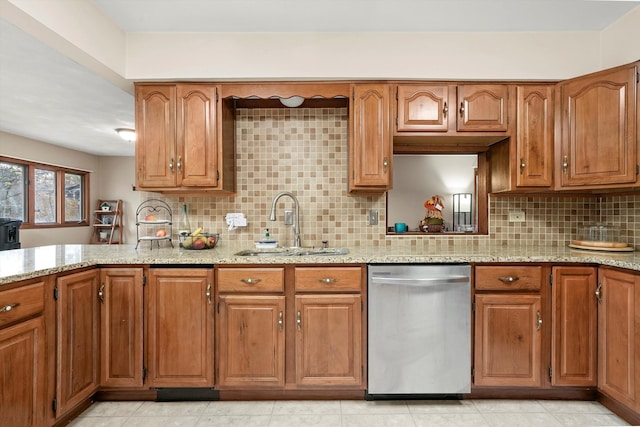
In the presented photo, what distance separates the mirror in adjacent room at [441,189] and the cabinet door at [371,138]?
0.52m

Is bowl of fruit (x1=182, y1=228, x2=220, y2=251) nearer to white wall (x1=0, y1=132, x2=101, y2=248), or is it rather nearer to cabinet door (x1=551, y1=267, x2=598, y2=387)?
cabinet door (x1=551, y1=267, x2=598, y2=387)

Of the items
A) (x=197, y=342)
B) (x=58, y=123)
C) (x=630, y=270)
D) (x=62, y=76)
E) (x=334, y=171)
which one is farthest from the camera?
(x=58, y=123)

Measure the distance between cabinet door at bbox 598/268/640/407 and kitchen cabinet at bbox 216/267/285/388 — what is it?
1862mm

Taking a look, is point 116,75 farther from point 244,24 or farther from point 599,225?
point 599,225

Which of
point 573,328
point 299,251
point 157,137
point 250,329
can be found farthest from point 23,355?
point 573,328

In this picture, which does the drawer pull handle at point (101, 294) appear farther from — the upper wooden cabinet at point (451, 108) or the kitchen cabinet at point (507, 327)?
the kitchen cabinet at point (507, 327)

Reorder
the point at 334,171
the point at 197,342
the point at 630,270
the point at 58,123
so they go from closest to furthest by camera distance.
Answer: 1. the point at 630,270
2. the point at 197,342
3. the point at 334,171
4. the point at 58,123

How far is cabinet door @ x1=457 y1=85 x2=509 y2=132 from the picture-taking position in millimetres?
2229

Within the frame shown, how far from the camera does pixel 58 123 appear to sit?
4.52 meters

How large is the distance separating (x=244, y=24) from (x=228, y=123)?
67 cm

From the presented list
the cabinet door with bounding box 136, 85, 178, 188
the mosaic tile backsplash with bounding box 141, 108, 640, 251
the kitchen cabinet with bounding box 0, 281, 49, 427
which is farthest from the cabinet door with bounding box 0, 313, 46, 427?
the mosaic tile backsplash with bounding box 141, 108, 640, 251

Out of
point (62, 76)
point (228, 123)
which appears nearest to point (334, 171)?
point (228, 123)

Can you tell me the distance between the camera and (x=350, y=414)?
1.88m

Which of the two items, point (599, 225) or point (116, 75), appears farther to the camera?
point (599, 225)
